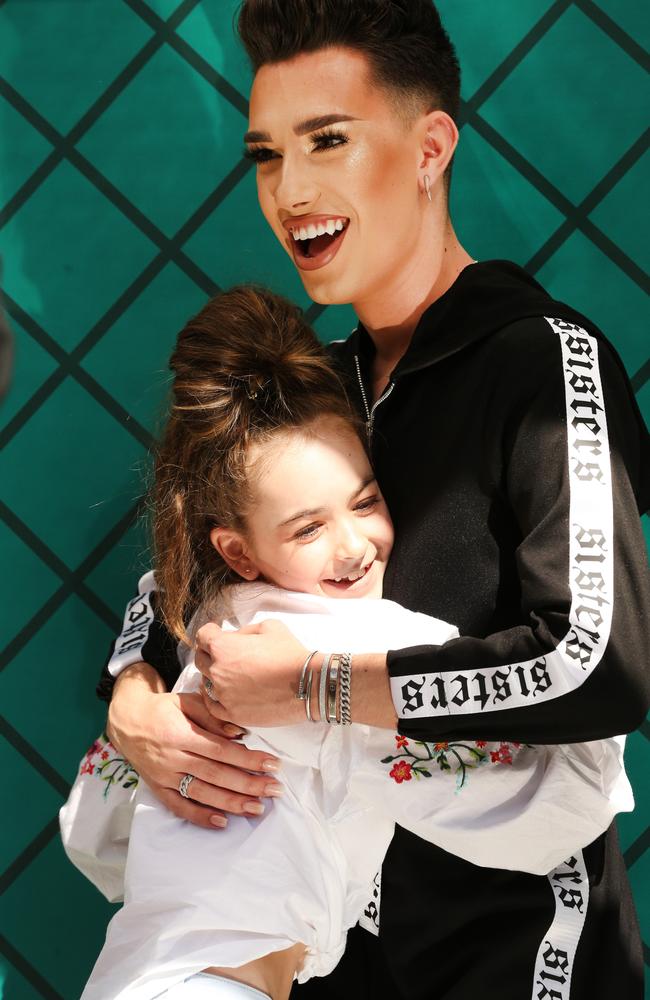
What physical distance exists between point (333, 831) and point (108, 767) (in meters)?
0.53

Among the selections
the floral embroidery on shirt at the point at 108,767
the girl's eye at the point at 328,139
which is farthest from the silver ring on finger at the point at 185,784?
the girl's eye at the point at 328,139

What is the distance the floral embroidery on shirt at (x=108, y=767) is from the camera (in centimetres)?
201

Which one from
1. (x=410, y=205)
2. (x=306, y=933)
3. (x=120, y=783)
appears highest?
(x=410, y=205)

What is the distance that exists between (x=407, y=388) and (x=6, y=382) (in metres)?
1.33

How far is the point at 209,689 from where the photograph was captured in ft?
5.76

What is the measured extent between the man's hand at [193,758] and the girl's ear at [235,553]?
0.21 metres

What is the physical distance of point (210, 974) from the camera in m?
1.65

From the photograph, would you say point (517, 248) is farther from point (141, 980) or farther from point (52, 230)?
point (141, 980)

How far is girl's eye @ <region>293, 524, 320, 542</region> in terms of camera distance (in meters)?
1.79

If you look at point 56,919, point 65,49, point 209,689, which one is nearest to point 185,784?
point 209,689

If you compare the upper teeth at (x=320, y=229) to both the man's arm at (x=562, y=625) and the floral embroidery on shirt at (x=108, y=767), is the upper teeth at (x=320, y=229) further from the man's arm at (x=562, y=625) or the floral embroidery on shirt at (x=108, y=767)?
the floral embroidery on shirt at (x=108, y=767)

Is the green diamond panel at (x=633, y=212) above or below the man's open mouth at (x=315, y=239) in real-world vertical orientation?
below

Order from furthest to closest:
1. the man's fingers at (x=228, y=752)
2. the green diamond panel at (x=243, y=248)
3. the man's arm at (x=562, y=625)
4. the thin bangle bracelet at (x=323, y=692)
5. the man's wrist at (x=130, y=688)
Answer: the green diamond panel at (x=243, y=248), the man's wrist at (x=130, y=688), the man's fingers at (x=228, y=752), the thin bangle bracelet at (x=323, y=692), the man's arm at (x=562, y=625)

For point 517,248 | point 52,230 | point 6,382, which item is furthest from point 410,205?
point 6,382
